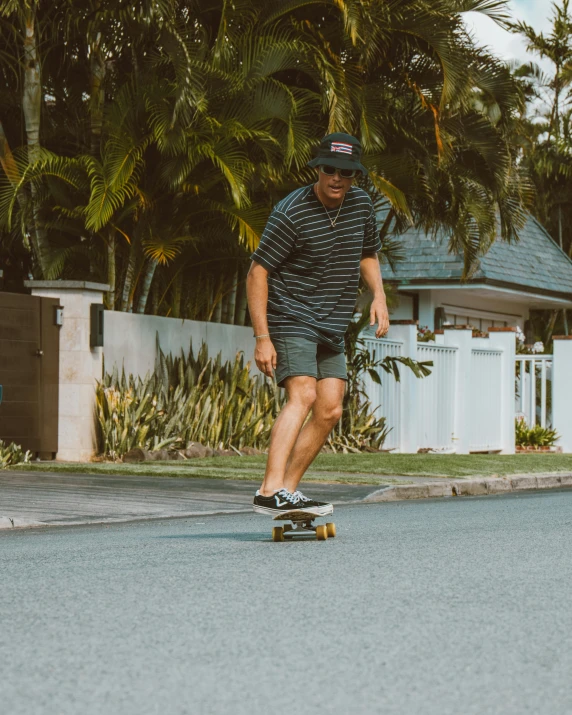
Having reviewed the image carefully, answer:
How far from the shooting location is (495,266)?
28516 mm

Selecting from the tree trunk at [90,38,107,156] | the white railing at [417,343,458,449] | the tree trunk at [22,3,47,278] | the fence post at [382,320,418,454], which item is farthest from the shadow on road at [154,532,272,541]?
the white railing at [417,343,458,449]

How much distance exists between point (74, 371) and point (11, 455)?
144 centimetres

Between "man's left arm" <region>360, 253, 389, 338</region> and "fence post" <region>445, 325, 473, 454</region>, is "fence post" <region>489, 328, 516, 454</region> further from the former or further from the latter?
"man's left arm" <region>360, 253, 389, 338</region>

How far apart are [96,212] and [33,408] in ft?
7.68

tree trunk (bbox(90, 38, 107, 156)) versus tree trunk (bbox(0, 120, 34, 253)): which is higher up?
tree trunk (bbox(90, 38, 107, 156))

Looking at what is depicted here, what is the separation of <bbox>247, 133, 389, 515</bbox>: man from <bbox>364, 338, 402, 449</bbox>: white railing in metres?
11.6

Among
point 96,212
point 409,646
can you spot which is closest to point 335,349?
point 409,646

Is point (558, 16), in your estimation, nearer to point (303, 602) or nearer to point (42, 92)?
point (42, 92)

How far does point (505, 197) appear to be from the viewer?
1988cm

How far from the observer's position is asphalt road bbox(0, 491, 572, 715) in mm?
3645

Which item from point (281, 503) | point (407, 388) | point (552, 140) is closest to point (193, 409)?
point (407, 388)

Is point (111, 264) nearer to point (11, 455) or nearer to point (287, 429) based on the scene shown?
point (11, 455)

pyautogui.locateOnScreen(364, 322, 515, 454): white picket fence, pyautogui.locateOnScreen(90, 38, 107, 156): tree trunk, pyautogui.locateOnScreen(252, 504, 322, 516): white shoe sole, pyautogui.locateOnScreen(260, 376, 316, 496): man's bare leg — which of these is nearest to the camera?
pyautogui.locateOnScreen(252, 504, 322, 516): white shoe sole

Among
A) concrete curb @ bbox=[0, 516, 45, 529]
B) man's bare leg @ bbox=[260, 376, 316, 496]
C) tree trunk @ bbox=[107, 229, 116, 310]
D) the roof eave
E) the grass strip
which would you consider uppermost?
the roof eave
